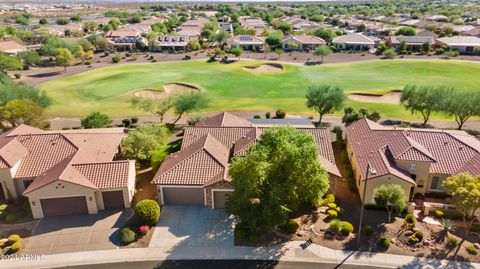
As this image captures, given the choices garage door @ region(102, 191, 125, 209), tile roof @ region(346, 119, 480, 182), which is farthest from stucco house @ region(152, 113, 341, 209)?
tile roof @ region(346, 119, 480, 182)

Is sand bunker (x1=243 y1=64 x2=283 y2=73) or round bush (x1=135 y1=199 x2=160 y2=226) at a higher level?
round bush (x1=135 y1=199 x2=160 y2=226)

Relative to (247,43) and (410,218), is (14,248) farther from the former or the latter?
(247,43)

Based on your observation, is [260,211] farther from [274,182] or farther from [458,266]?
[458,266]

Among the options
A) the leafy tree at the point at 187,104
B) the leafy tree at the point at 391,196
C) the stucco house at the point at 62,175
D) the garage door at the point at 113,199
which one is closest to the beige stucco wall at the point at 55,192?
the stucco house at the point at 62,175

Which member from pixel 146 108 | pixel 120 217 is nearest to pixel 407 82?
pixel 146 108

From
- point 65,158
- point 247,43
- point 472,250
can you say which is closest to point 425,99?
point 472,250

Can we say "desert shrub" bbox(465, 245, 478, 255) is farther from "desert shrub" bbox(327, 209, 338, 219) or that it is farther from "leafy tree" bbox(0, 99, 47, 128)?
"leafy tree" bbox(0, 99, 47, 128)
